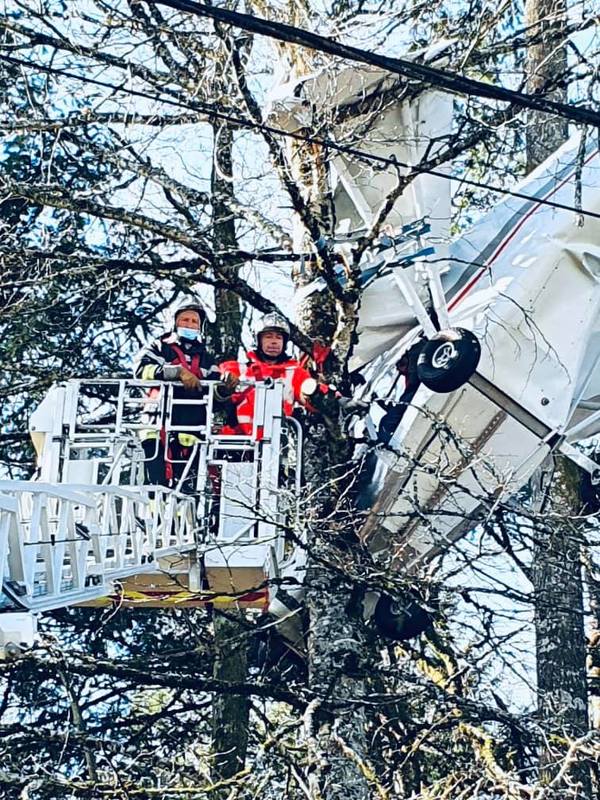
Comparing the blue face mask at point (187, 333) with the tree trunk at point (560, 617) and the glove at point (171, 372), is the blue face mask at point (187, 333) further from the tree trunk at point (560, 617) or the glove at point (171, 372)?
the tree trunk at point (560, 617)

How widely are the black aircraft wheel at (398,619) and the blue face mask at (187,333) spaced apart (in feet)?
8.26

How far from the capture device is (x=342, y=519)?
31.3 feet

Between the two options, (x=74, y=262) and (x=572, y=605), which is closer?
(x=74, y=262)

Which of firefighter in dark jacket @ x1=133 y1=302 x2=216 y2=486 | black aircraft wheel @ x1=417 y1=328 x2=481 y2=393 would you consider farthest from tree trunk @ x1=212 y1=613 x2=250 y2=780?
black aircraft wheel @ x1=417 y1=328 x2=481 y2=393

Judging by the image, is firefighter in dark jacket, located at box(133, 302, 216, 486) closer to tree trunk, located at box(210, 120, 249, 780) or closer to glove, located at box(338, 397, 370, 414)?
glove, located at box(338, 397, 370, 414)

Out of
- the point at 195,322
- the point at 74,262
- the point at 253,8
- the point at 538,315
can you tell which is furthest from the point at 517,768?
the point at 253,8

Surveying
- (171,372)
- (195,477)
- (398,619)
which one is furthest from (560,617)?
(171,372)

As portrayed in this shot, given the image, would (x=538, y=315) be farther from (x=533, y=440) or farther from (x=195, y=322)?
(x=195, y=322)

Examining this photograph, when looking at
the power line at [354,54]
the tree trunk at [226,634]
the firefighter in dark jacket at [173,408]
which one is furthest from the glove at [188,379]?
the power line at [354,54]

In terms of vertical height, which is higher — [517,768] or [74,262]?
[74,262]

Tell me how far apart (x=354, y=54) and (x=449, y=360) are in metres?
3.19

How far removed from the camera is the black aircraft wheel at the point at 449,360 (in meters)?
8.82

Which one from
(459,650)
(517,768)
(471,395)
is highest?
(471,395)

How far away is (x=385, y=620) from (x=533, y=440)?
206 centimetres
